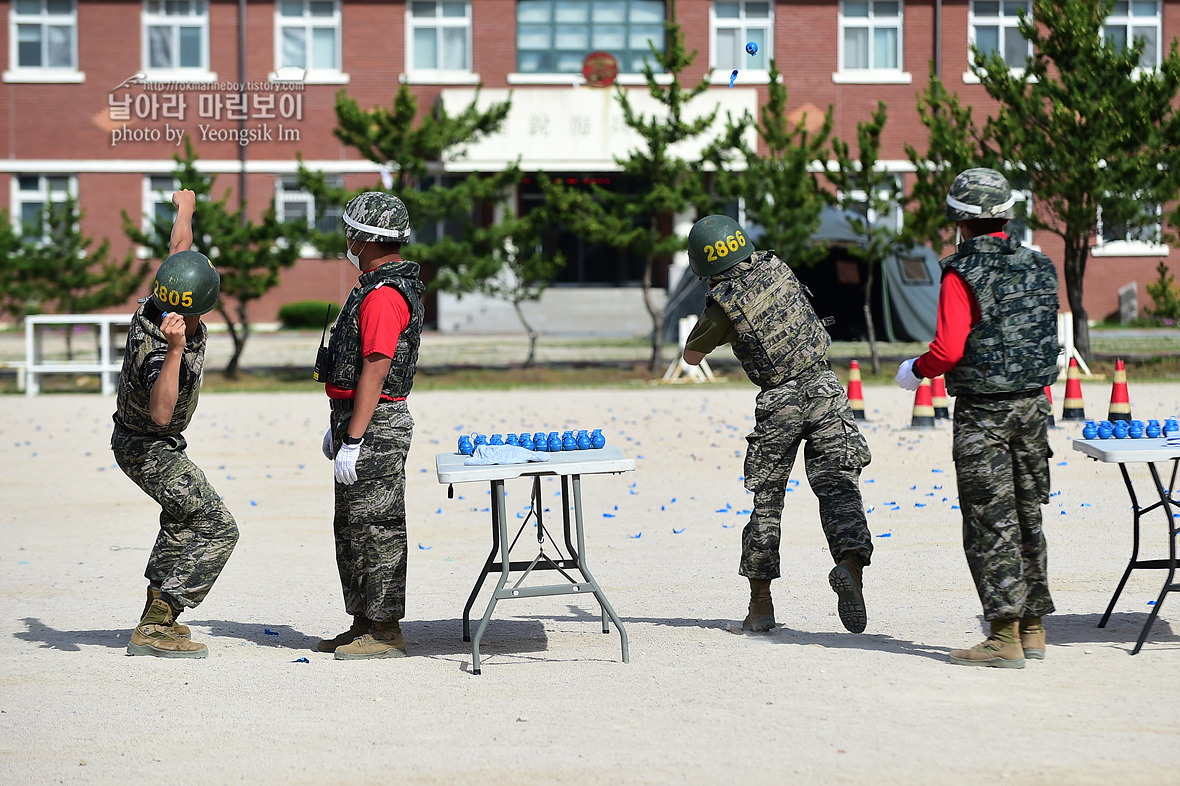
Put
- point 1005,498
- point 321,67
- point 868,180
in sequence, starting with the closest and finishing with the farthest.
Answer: point 1005,498 → point 868,180 → point 321,67

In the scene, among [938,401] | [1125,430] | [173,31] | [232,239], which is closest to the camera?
[1125,430]

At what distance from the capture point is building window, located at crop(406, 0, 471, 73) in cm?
3519

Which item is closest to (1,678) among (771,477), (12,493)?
(771,477)

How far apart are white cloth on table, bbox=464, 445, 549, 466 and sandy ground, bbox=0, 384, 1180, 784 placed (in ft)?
2.97

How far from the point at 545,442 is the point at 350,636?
1268mm

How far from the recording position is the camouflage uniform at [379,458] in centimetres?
599

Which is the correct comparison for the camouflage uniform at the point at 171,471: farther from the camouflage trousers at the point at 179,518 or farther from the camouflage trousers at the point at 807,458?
the camouflage trousers at the point at 807,458

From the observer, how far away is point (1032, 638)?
19.4ft

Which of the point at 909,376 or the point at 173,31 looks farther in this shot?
the point at 173,31

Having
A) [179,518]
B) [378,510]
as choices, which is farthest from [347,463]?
[179,518]

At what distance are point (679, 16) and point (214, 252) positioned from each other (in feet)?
53.8

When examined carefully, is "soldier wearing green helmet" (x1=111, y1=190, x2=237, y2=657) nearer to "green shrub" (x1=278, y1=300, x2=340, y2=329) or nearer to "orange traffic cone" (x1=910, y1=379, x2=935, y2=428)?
"orange traffic cone" (x1=910, y1=379, x2=935, y2=428)

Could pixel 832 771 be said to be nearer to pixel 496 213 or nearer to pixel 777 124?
pixel 777 124

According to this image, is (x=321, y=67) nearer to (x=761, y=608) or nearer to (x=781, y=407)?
(x=781, y=407)
